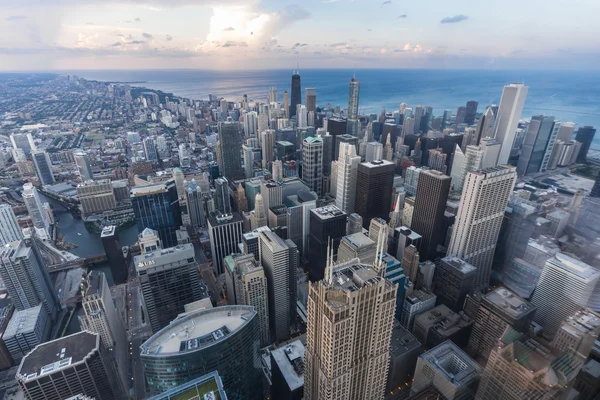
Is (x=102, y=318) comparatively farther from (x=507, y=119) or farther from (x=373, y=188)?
(x=507, y=119)

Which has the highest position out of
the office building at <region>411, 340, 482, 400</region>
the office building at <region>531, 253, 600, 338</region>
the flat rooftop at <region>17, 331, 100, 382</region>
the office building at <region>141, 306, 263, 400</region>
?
the office building at <region>531, 253, 600, 338</region>

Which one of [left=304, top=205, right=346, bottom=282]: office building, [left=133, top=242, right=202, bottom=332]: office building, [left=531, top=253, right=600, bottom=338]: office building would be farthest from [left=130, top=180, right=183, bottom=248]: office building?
[left=531, top=253, right=600, bottom=338]: office building

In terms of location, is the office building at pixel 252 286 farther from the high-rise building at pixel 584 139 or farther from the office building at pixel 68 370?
the high-rise building at pixel 584 139

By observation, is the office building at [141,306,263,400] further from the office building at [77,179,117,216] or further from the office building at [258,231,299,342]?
the office building at [77,179,117,216]

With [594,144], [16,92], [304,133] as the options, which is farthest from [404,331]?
[16,92]

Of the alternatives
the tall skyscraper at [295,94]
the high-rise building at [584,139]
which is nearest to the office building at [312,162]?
the high-rise building at [584,139]
